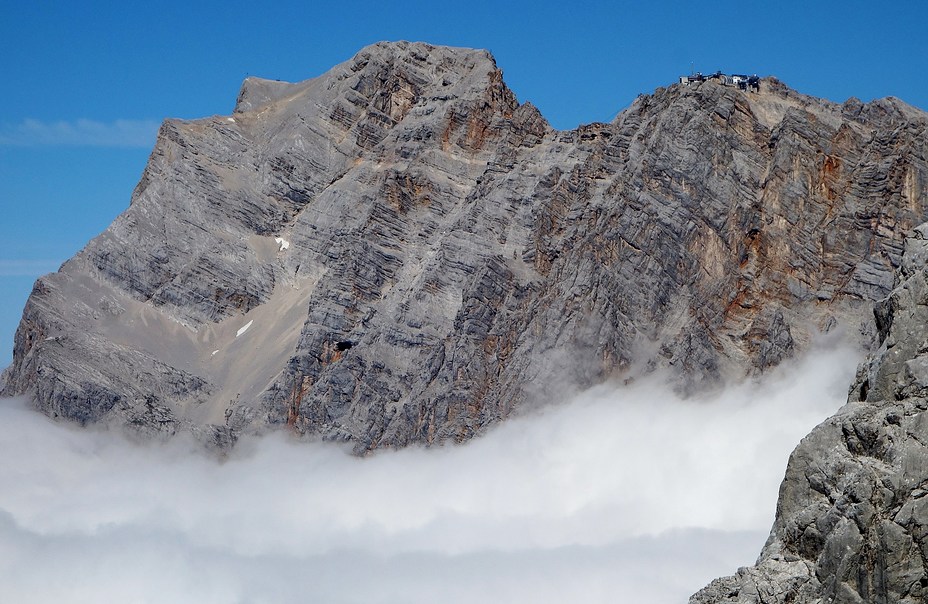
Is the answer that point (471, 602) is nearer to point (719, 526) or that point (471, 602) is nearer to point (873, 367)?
point (719, 526)

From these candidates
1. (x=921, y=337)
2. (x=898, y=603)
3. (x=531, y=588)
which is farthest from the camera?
(x=531, y=588)

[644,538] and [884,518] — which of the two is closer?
[884,518]

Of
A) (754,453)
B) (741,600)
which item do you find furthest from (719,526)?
(741,600)

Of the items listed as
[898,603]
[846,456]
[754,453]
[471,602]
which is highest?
[754,453]

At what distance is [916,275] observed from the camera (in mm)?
75125

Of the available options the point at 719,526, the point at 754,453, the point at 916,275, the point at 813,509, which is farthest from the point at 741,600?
the point at 754,453

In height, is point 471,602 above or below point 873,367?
above

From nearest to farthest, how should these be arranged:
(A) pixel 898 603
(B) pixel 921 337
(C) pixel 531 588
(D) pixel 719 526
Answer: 1. (A) pixel 898 603
2. (B) pixel 921 337
3. (D) pixel 719 526
4. (C) pixel 531 588

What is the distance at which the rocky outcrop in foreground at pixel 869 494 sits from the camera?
69.3 m

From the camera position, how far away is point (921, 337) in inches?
2899

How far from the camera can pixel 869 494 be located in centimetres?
7019

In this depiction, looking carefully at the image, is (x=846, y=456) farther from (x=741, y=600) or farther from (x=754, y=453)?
(x=754, y=453)

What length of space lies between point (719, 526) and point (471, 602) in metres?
30.8

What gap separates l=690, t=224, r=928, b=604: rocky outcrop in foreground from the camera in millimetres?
69312
